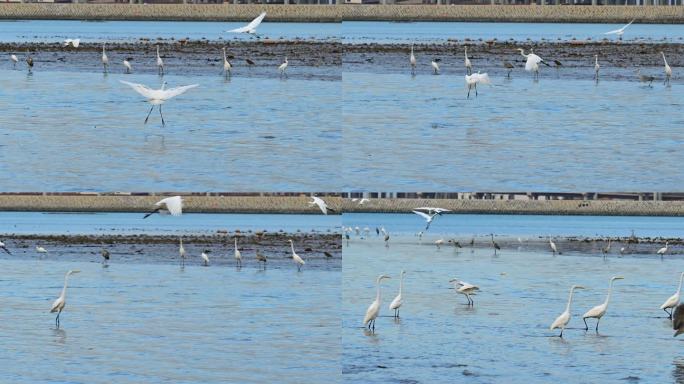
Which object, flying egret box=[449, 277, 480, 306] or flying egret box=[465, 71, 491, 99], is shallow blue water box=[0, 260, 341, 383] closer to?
A: flying egret box=[449, 277, 480, 306]

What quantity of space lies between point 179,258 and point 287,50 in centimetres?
738

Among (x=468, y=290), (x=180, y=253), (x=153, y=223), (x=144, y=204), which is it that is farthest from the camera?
(x=153, y=223)

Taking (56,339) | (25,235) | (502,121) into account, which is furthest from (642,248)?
(56,339)

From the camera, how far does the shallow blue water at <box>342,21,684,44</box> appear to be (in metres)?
28.0

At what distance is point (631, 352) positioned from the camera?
467 inches

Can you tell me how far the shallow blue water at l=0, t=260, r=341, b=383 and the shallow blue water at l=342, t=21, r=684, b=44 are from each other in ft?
29.9

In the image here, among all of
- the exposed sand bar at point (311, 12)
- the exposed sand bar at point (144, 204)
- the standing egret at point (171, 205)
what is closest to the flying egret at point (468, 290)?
the standing egret at point (171, 205)

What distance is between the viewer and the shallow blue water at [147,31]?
3081cm

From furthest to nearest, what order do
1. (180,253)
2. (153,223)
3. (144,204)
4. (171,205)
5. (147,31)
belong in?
(147,31)
(153,223)
(144,204)
(180,253)
(171,205)

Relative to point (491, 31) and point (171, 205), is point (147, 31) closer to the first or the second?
point (491, 31)

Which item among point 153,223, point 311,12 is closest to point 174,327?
point 153,223

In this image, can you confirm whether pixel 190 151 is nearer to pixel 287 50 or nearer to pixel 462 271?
pixel 462 271

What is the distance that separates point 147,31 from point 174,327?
2381 centimetres

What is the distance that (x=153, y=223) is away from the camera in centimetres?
3144
